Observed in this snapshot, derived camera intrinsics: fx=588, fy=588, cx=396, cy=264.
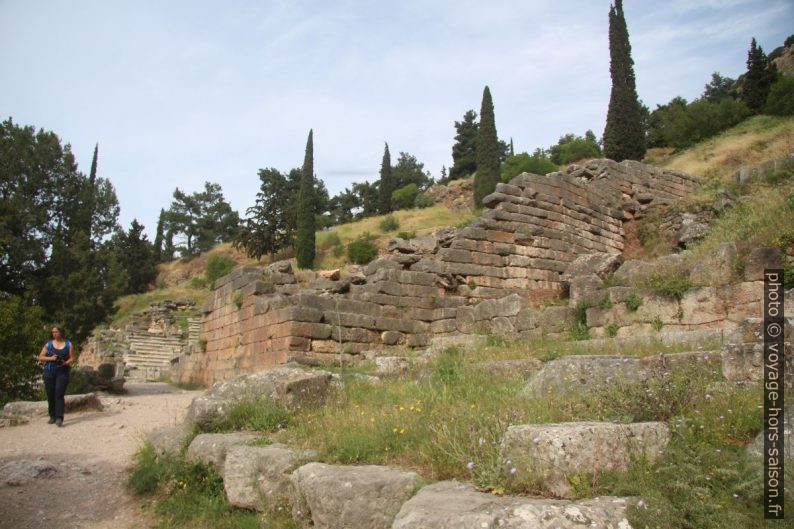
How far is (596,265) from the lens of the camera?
11984 mm

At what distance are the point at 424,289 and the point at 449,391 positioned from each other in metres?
6.96

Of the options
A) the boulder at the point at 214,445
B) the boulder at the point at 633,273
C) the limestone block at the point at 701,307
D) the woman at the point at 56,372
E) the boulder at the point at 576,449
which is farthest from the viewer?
the woman at the point at 56,372

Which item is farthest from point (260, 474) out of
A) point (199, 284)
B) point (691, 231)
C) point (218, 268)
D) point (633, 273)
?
point (199, 284)

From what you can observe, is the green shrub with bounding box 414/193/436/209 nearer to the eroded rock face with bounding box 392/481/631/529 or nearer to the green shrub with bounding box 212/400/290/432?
the green shrub with bounding box 212/400/290/432

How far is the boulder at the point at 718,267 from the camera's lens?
823 centimetres

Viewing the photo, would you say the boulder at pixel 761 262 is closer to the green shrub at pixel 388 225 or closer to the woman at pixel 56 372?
the woman at pixel 56 372

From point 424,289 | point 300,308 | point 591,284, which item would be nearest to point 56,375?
point 300,308

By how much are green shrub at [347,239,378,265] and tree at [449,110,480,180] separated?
92.8 ft

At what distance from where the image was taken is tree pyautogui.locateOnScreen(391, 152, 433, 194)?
74.2m

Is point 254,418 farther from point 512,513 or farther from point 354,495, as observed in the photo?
point 512,513

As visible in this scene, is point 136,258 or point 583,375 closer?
point 583,375

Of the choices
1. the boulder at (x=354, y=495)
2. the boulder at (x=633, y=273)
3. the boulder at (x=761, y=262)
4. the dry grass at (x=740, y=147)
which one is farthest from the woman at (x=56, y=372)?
the dry grass at (x=740, y=147)

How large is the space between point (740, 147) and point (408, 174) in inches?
1848

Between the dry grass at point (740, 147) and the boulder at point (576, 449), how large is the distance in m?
24.1
